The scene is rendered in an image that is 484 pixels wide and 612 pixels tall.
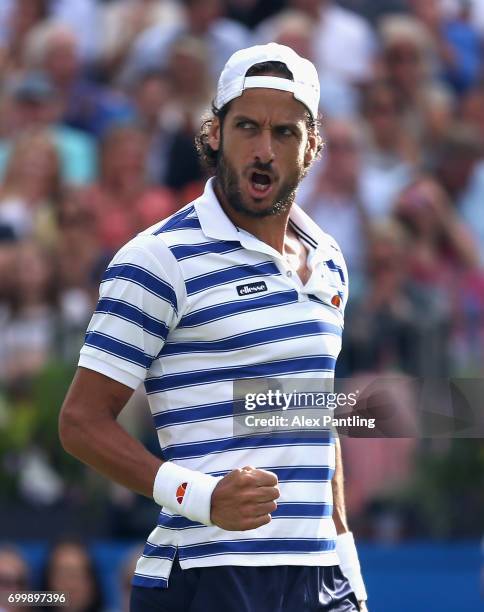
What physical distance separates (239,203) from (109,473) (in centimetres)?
77

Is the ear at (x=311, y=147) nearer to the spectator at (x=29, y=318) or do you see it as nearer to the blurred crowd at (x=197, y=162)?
the blurred crowd at (x=197, y=162)

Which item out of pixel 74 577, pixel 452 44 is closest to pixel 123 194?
pixel 452 44

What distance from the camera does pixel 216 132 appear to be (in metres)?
3.39

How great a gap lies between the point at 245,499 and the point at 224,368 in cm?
40

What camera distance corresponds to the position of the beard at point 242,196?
3.25 metres

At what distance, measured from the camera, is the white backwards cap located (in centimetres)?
327

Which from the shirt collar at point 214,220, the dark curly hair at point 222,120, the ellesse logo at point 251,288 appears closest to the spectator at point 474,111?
the dark curly hair at point 222,120

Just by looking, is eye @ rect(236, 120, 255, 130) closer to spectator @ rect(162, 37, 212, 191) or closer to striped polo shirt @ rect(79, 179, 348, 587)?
striped polo shirt @ rect(79, 179, 348, 587)

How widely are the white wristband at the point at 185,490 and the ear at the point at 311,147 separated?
37.7 inches

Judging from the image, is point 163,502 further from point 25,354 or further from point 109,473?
point 25,354

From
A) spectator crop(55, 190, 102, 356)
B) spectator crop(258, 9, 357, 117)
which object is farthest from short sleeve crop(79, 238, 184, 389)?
spectator crop(258, 9, 357, 117)

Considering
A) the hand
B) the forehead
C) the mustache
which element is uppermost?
the forehead

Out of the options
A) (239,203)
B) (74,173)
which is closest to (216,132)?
(239,203)

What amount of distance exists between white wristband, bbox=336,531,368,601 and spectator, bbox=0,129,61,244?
486 centimetres
